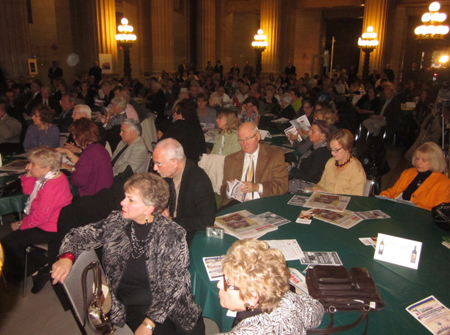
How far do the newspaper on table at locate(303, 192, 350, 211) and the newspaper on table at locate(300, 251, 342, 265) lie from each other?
2.80 ft

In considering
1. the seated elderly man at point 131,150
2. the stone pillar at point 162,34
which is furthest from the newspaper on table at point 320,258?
the stone pillar at point 162,34

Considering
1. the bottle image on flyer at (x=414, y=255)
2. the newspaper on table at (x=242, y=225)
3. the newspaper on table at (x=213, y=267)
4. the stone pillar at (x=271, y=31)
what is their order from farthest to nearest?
the stone pillar at (x=271, y=31) → the newspaper on table at (x=242, y=225) → the bottle image on flyer at (x=414, y=255) → the newspaper on table at (x=213, y=267)

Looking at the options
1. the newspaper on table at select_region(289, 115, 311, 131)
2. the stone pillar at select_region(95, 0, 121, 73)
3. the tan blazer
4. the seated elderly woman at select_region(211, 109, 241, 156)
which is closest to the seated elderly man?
the tan blazer

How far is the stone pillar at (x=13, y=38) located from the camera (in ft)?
37.2

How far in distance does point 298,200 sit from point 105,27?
47.5ft

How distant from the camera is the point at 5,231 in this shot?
484 cm

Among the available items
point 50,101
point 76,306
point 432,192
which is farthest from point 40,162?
point 50,101

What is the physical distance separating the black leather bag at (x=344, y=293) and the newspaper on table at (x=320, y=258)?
1.22ft

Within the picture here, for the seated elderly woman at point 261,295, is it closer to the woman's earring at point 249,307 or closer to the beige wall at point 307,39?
the woman's earring at point 249,307

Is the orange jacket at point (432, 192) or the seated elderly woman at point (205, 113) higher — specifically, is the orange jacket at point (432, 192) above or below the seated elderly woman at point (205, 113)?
below

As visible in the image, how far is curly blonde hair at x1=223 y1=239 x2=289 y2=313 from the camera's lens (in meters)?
1.59

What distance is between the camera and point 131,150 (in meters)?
4.52

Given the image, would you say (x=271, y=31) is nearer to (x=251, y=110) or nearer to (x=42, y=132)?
(x=251, y=110)

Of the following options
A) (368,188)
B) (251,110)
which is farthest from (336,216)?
(251,110)
